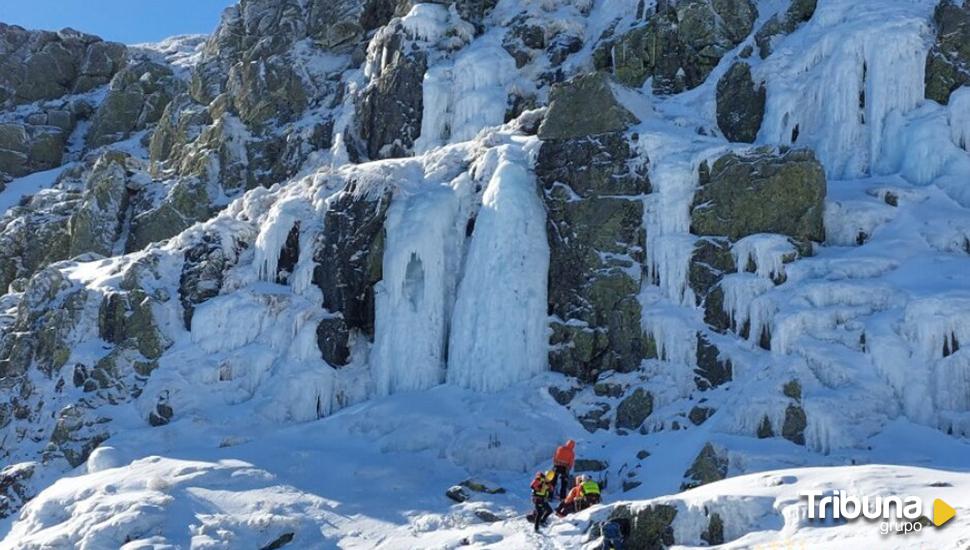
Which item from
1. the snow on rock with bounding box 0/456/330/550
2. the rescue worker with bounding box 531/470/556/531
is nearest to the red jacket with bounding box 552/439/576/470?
the rescue worker with bounding box 531/470/556/531

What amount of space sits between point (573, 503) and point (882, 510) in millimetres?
6856

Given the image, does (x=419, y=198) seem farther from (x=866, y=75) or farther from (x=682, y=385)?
(x=866, y=75)

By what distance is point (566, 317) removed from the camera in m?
29.2

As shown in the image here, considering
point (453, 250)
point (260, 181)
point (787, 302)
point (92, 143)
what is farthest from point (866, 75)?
point (92, 143)

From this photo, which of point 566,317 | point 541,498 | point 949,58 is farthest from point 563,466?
point 949,58

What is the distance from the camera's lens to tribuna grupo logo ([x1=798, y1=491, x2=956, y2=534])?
587 inches

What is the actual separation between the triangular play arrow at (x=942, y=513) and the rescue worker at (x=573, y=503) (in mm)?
7454

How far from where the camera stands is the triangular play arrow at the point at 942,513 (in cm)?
1477

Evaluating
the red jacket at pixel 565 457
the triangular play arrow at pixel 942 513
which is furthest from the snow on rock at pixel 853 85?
the triangular play arrow at pixel 942 513

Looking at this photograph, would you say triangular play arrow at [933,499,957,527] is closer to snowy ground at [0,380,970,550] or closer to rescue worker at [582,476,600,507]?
snowy ground at [0,380,970,550]

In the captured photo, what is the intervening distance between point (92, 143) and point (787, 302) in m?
58.5

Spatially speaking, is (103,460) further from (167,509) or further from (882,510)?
(882,510)

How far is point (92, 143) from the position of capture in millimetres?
70375

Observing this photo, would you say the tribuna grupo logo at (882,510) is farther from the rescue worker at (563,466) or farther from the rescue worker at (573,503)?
the rescue worker at (563,466)
